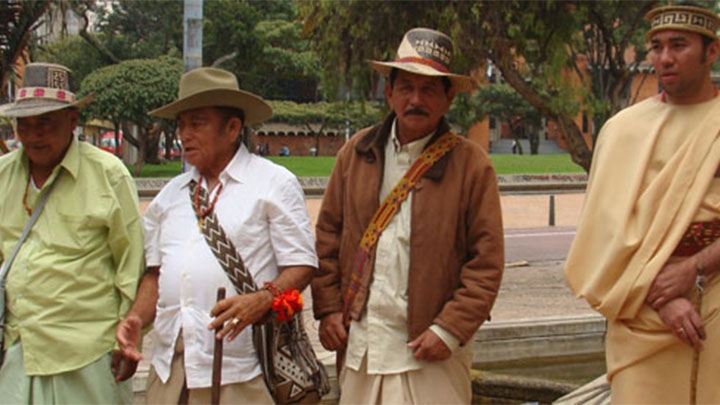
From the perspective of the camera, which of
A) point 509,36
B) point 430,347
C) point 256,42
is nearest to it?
point 430,347

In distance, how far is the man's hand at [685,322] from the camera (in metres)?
3.27

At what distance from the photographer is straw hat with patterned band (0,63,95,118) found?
380 cm

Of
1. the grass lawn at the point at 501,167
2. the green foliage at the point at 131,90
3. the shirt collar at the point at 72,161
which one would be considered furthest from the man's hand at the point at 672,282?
the grass lawn at the point at 501,167

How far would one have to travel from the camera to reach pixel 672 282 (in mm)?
3303

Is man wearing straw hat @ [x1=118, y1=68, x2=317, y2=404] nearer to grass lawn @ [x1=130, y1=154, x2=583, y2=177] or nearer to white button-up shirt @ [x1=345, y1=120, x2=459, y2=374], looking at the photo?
white button-up shirt @ [x1=345, y1=120, x2=459, y2=374]

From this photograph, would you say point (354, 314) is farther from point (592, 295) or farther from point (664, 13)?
point (664, 13)

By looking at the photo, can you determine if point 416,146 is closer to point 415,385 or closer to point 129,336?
point 415,385

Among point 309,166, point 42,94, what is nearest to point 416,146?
point 42,94

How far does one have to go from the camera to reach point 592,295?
3.47 m

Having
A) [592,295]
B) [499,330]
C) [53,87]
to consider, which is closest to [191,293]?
[53,87]

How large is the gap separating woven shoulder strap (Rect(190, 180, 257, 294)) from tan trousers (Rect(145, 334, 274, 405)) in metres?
0.31

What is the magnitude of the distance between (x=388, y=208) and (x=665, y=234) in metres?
1.03

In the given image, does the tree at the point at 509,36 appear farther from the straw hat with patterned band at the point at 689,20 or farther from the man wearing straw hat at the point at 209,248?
the man wearing straw hat at the point at 209,248

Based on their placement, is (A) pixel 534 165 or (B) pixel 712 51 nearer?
(B) pixel 712 51
